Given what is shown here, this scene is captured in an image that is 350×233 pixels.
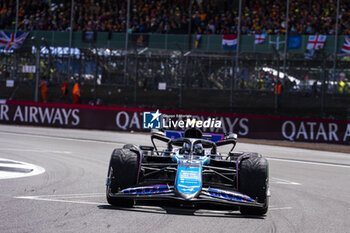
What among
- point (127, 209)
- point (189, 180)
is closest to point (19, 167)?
point (127, 209)

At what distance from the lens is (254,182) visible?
775cm

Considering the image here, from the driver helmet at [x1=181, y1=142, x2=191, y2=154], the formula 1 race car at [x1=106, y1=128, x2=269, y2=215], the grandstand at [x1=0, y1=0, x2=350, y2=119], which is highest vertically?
the grandstand at [x1=0, y1=0, x2=350, y2=119]

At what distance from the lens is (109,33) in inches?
1355

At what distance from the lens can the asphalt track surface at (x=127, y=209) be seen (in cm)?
645

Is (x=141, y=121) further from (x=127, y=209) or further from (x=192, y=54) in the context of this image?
(x=127, y=209)

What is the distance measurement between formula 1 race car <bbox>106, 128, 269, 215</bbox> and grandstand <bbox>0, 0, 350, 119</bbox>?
1627 cm

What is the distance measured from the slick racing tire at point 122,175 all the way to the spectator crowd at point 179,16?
24.0 m

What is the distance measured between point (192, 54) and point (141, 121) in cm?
574

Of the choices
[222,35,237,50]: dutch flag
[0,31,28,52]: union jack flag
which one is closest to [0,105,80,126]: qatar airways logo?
[0,31,28,52]: union jack flag

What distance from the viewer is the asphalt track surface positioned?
6.45m

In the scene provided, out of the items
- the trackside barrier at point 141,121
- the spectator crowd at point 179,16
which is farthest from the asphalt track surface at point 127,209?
the spectator crowd at point 179,16

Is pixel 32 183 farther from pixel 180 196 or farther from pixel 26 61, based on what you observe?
pixel 26 61

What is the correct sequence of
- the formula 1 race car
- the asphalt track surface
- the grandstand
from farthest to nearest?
the grandstand < the formula 1 race car < the asphalt track surface

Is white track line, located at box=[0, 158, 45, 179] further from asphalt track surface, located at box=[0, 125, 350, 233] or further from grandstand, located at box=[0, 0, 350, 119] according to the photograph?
grandstand, located at box=[0, 0, 350, 119]
